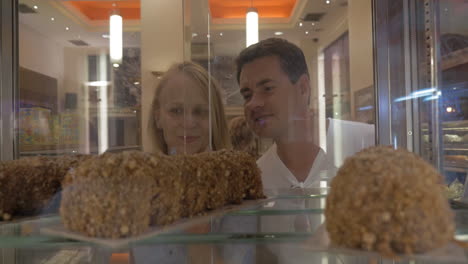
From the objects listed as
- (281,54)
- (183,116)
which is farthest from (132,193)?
(281,54)

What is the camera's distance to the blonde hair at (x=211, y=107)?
1.03m

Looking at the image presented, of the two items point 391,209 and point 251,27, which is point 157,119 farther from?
point 391,209

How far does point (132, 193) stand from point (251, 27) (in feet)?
2.10

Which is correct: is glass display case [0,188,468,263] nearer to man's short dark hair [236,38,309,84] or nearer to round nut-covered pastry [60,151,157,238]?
round nut-covered pastry [60,151,157,238]

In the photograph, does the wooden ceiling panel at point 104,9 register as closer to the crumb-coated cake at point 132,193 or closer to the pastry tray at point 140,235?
the crumb-coated cake at point 132,193

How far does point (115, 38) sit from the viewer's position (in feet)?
3.65

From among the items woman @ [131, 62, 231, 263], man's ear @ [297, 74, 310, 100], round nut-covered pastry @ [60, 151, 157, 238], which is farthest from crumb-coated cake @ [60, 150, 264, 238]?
man's ear @ [297, 74, 310, 100]

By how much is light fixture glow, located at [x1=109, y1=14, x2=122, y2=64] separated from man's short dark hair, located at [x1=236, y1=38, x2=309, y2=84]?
14.5 inches

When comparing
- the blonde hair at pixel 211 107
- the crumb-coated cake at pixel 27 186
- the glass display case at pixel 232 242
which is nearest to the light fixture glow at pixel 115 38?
the blonde hair at pixel 211 107

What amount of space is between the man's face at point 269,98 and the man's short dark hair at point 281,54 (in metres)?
0.01

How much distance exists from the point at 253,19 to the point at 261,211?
22.2 inches

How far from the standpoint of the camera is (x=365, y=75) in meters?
0.99

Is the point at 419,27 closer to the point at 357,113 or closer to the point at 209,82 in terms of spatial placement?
the point at 357,113

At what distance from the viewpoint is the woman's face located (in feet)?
3.45
